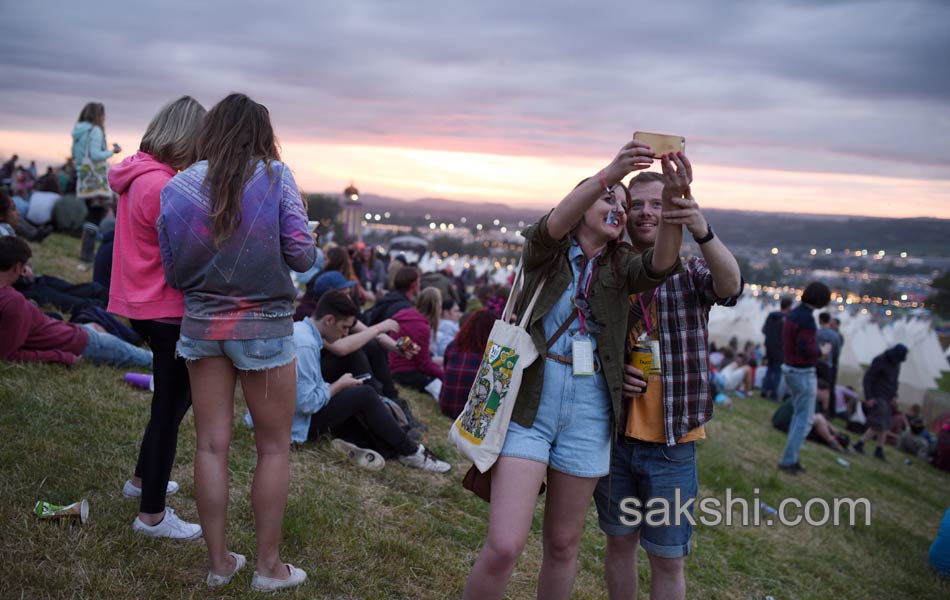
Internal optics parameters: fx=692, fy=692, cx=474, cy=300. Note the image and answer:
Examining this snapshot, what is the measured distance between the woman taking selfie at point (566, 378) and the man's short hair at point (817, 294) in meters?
5.57

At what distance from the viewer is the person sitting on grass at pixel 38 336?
181 inches

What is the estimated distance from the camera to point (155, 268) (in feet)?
8.53

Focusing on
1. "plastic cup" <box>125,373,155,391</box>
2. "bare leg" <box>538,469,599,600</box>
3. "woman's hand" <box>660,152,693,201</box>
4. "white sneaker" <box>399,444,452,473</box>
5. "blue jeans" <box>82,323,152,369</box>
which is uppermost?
"woman's hand" <box>660,152,693,201</box>

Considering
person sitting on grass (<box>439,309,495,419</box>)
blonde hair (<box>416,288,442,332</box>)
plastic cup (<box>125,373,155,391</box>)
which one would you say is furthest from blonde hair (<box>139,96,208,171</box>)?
blonde hair (<box>416,288,442,332</box>)

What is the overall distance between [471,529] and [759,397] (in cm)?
1320

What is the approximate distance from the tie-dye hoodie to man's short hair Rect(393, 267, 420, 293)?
205 inches

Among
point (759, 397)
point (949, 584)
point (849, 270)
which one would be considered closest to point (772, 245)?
point (849, 270)

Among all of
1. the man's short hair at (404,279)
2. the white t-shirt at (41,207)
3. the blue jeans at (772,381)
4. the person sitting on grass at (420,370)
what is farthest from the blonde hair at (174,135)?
the blue jeans at (772,381)

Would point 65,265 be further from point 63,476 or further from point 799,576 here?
point 799,576

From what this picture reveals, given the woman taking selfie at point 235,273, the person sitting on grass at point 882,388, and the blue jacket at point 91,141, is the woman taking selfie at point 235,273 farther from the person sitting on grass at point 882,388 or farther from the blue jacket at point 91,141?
the person sitting on grass at point 882,388

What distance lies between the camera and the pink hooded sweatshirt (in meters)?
2.58

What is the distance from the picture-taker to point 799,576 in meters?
5.07
